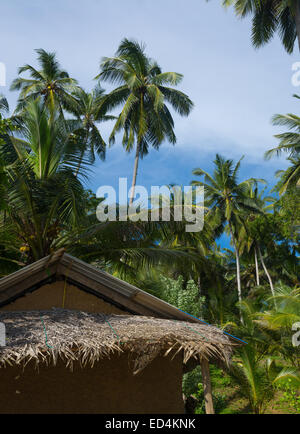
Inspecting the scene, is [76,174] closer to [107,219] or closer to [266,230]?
[107,219]

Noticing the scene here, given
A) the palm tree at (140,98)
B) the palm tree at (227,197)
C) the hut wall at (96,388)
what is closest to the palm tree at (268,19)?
the palm tree at (140,98)

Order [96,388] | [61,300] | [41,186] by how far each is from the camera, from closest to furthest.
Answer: [96,388], [61,300], [41,186]

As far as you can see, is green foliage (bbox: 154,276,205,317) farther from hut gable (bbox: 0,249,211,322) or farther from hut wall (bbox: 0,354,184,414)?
hut wall (bbox: 0,354,184,414)

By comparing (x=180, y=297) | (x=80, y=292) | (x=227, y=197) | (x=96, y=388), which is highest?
(x=227, y=197)

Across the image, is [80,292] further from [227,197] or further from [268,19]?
[227,197]

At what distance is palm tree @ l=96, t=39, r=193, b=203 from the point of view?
868 inches

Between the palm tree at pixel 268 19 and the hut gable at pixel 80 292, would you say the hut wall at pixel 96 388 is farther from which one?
the palm tree at pixel 268 19

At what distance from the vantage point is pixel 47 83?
2406cm

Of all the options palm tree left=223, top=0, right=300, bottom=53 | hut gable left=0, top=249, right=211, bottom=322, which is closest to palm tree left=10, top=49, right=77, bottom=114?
palm tree left=223, top=0, right=300, bottom=53

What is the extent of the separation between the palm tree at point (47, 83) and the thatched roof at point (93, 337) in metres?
19.1

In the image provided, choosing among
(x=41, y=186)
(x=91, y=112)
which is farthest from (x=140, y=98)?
(x=41, y=186)

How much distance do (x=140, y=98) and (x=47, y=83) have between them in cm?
560

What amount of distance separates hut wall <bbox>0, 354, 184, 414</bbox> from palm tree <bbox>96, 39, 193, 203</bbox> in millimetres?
15493

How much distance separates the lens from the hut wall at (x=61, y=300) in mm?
7281
